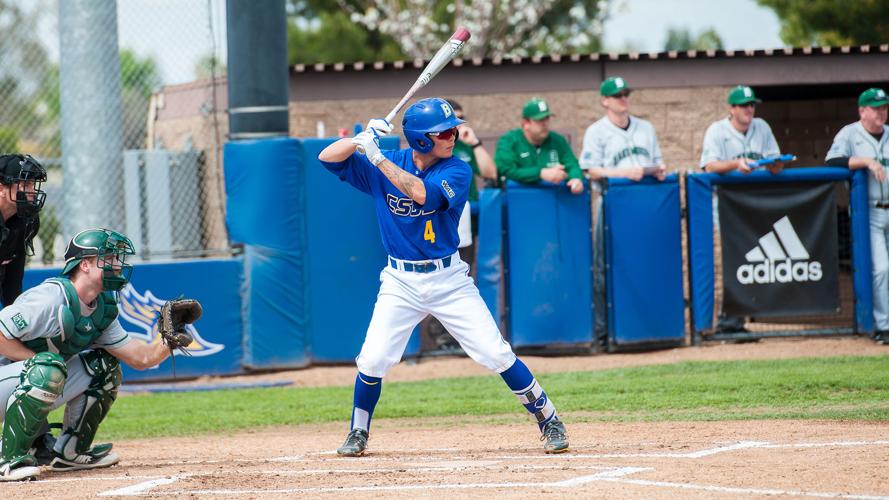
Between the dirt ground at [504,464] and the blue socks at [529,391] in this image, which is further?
the blue socks at [529,391]

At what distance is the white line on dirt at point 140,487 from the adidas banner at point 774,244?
6.07 meters

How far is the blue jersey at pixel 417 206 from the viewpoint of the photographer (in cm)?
603

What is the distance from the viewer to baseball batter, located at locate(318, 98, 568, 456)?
238 inches

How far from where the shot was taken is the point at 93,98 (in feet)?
33.7

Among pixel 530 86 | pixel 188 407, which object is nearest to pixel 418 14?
pixel 530 86

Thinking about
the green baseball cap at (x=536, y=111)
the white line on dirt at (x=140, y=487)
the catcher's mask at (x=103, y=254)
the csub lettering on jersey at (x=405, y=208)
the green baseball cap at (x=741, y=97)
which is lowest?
the white line on dirt at (x=140, y=487)

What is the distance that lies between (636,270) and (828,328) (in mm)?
1847

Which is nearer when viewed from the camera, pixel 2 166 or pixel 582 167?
pixel 2 166

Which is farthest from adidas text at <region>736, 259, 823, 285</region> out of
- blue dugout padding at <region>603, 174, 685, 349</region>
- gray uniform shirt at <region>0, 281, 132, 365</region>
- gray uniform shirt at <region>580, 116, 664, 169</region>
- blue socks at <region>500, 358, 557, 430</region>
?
gray uniform shirt at <region>0, 281, 132, 365</region>

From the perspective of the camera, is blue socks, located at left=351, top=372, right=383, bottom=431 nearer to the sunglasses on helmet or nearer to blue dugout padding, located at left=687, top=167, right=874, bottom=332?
the sunglasses on helmet

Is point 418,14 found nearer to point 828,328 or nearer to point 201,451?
point 828,328

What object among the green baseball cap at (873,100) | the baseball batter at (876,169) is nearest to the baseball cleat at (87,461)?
the baseball batter at (876,169)

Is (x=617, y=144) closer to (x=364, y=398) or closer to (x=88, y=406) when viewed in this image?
(x=364, y=398)

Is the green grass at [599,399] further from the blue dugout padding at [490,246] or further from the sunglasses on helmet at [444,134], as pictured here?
the sunglasses on helmet at [444,134]
